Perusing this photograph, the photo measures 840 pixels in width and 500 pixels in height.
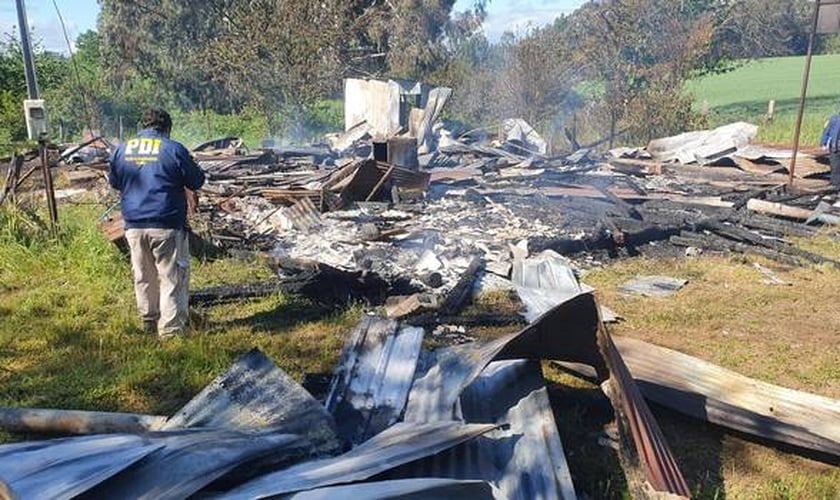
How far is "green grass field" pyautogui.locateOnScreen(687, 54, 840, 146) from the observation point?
20955 mm

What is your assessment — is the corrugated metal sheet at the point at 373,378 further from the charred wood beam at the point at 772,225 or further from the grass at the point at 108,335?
the charred wood beam at the point at 772,225

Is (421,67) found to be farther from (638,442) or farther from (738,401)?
(638,442)

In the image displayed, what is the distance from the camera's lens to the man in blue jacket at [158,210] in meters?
5.01

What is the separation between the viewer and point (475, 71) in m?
24.7

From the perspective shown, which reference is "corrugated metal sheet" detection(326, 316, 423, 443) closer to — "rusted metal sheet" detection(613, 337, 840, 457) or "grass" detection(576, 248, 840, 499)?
A: "grass" detection(576, 248, 840, 499)

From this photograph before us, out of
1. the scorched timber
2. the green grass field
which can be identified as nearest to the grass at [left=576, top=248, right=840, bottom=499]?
the scorched timber

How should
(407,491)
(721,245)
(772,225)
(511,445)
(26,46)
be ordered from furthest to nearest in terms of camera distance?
(772,225), (721,245), (26,46), (511,445), (407,491)

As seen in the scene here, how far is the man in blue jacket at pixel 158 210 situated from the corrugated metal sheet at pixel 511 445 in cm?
279

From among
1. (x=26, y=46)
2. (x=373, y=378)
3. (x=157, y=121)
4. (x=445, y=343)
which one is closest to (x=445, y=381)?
(x=373, y=378)

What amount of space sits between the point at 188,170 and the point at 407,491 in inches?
145

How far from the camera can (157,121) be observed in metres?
5.11

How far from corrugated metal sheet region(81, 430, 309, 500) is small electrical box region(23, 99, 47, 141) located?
5.93 m

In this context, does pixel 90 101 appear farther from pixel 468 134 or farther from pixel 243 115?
pixel 468 134

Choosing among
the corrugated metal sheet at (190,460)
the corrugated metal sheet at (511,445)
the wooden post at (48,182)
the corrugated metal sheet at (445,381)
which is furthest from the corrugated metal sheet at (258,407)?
the wooden post at (48,182)
